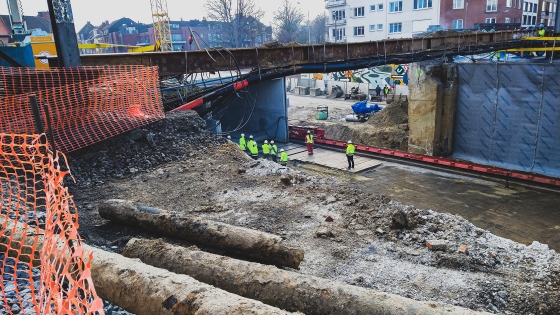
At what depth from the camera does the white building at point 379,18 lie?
4409cm

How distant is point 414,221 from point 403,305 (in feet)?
11.1

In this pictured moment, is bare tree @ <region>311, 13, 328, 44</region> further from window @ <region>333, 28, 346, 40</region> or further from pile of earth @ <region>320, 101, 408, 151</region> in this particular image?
pile of earth @ <region>320, 101, 408, 151</region>

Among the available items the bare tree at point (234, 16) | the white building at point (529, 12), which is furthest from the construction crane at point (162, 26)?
the white building at point (529, 12)

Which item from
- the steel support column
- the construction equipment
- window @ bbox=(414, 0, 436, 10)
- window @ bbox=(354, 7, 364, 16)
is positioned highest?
window @ bbox=(354, 7, 364, 16)

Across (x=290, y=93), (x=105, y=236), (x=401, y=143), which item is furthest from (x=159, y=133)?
(x=290, y=93)

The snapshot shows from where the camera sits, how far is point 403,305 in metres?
3.65

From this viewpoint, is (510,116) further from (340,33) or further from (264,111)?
(340,33)

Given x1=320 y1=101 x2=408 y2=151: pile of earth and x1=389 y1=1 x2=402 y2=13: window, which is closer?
x1=320 y1=101 x2=408 y2=151: pile of earth

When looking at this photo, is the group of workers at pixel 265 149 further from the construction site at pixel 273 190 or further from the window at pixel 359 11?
the window at pixel 359 11

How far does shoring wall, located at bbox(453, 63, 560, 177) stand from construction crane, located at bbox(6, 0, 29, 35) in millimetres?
20622

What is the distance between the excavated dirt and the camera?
Answer: 17.3 ft

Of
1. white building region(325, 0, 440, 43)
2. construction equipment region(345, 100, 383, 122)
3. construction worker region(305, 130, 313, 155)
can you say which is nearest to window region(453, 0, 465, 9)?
white building region(325, 0, 440, 43)

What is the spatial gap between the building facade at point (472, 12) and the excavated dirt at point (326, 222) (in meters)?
39.3

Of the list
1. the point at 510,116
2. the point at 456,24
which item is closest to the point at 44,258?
the point at 510,116
